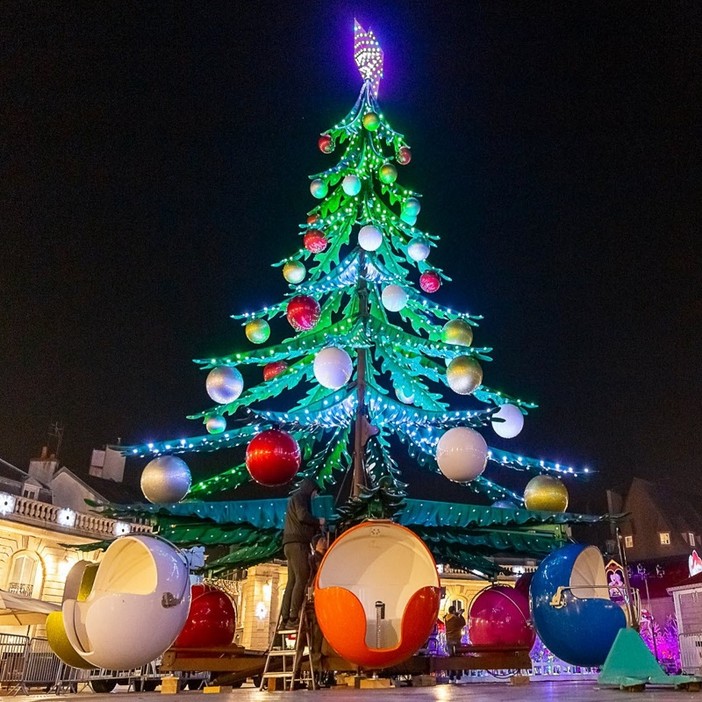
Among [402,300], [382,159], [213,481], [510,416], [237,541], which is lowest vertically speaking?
[237,541]

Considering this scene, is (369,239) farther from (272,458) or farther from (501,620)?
(501,620)

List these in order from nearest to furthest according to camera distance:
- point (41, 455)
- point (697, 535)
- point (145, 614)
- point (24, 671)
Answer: point (145, 614)
point (24, 671)
point (41, 455)
point (697, 535)

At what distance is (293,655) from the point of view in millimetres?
6750

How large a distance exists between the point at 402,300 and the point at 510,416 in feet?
8.44

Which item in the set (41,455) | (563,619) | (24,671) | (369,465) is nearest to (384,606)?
(563,619)

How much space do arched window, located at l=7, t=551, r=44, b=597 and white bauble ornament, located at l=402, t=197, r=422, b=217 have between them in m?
17.2

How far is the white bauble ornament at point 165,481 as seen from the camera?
7508mm

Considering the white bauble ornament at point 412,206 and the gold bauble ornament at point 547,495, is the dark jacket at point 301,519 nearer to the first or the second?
the gold bauble ornament at point 547,495

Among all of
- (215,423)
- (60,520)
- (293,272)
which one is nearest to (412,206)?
(293,272)

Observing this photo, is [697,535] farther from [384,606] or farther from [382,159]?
[384,606]

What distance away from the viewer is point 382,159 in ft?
39.6

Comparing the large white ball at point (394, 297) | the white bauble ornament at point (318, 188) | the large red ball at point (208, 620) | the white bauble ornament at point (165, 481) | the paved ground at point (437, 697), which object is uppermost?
the white bauble ornament at point (318, 188)

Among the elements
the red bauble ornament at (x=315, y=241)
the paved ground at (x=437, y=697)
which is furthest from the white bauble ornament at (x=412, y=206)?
the paved ground at (x=437, y=697)

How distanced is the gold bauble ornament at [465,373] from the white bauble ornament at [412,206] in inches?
158
